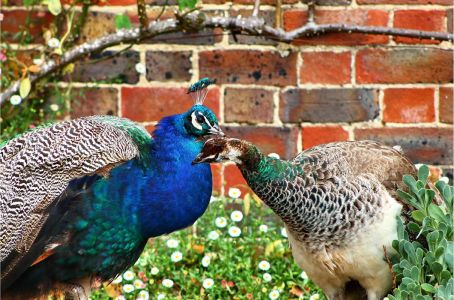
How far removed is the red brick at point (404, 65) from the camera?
3.91 metres

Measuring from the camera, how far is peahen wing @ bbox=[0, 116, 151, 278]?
2945mm

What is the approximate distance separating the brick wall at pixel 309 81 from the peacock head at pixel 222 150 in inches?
46.1

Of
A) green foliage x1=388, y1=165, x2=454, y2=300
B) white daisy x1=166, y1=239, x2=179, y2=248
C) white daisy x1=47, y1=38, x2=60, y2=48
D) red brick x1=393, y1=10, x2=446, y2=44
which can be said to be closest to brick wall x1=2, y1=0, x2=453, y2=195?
red brick x1=393, y1=10, x2=446, y2=44

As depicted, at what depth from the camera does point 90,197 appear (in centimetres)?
294

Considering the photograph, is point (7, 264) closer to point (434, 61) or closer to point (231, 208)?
point (231, 208)

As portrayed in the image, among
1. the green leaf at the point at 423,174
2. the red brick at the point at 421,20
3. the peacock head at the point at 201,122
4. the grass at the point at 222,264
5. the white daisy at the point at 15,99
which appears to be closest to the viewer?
the green leaf at the point at 423,174

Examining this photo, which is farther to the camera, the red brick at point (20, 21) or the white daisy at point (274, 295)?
the red brick at point (20, 21)

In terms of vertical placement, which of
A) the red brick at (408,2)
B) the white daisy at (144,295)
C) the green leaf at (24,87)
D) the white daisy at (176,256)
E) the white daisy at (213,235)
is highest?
the red brick at (408,2)

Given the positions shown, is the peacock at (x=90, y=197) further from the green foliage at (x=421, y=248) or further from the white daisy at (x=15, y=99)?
the white daisy at (x=15, y=99)

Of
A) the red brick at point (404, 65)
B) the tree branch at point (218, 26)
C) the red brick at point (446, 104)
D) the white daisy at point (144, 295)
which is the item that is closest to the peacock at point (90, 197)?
the white daisy at point (144, 295)

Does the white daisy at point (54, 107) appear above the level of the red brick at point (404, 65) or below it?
below

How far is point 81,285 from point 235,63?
1257 mm

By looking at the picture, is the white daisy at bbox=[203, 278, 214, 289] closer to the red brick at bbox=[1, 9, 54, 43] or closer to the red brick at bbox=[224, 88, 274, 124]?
the red brick at bbox=[224, 88, 274, 124]

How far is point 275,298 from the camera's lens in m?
3.57
